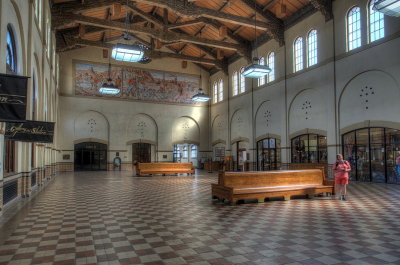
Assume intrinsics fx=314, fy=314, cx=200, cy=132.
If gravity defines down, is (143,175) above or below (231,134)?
below

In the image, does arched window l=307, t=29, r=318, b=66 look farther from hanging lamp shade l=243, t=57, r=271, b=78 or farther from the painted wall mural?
the painted wall mural

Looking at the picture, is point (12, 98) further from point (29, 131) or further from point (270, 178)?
point (270, 178)

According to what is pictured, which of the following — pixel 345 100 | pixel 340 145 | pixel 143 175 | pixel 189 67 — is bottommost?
pixel 143 175

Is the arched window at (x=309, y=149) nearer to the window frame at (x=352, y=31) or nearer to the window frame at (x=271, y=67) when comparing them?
the window frame at (x=271, y=67)

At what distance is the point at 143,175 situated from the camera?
20.2 metres

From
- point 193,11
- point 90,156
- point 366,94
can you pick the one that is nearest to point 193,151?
point 90,156

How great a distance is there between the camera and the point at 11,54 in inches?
340

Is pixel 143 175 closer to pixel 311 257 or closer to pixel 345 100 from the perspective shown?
pixel 345 100

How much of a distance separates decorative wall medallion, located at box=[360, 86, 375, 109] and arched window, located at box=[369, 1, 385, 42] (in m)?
2.19

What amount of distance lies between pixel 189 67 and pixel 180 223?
24.1 m

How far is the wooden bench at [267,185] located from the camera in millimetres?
8672

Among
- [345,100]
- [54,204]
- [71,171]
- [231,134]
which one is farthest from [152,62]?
[54,204]

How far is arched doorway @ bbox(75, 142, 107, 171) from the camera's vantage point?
80.8 feet

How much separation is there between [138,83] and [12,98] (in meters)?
21.6
